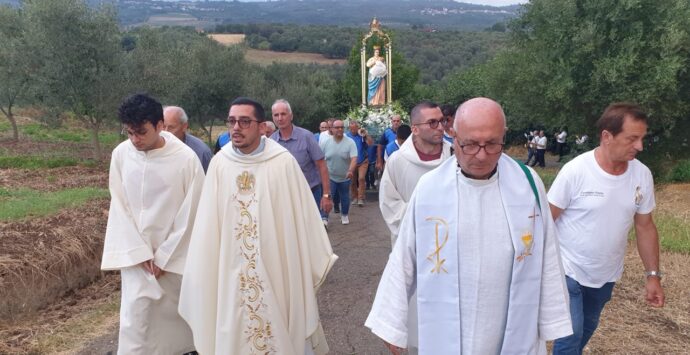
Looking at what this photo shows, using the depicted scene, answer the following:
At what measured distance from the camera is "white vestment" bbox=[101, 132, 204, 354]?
4.87 meters

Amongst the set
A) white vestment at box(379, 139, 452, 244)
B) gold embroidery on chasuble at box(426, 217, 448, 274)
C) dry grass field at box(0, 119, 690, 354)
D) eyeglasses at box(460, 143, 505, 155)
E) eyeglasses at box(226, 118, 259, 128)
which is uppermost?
eyeglasses at box(460, 143, 505, 155)

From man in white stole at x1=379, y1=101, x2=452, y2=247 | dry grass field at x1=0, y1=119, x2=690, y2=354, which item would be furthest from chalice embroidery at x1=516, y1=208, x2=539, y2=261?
dry grass field at x1=0, y1=119, x2=690, y2=354

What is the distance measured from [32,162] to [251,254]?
14.9 metres

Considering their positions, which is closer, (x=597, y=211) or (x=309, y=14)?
(x=597, y=211)

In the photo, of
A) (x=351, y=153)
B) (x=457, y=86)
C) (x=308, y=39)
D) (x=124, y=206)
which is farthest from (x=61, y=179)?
(x=308, y=39)

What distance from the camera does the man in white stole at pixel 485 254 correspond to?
279cm

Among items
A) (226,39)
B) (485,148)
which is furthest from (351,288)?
(226,39)

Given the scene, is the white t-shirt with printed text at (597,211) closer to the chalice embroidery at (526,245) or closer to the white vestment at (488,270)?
the white vestment at (488,270)

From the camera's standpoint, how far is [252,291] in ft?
15.0

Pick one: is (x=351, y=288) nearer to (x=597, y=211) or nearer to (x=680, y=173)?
(x=597, y=211)

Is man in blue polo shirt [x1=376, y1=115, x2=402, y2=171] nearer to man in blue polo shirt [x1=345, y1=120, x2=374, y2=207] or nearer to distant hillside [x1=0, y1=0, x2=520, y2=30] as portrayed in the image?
man in blue polo shirt [x1=345, y1=120, x2=374, y2=207]

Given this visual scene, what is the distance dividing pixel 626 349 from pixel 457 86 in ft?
121

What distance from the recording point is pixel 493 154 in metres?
2.76

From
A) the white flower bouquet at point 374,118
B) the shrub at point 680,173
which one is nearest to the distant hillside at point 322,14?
the shrub at point 680,173
